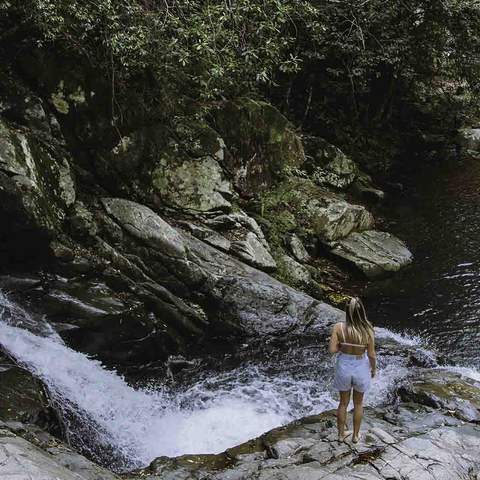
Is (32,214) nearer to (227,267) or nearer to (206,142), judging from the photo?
(227,267)

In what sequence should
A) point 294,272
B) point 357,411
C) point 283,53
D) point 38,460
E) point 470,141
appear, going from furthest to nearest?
point 470,141
point 283,53
point 294,272
point 357,411
point 38,460

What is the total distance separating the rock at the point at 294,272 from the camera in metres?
13.5

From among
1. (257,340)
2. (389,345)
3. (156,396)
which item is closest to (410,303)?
(389,345)

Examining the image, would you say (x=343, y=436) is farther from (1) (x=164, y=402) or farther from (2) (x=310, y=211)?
(2) (x=310, y=211)

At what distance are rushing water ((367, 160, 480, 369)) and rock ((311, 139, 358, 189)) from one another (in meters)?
2.16

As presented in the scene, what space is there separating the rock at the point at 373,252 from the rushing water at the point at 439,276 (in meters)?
0.34

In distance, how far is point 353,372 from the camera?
7250 mm

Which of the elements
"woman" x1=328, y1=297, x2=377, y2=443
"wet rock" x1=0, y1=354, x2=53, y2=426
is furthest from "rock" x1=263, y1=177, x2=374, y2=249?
"wet rock" x1=0, y1=354, x2=53, y2=426

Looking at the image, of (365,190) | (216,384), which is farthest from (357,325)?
(365,190)

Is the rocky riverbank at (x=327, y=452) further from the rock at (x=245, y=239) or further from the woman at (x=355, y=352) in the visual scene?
the rock at (x=245, y=239)

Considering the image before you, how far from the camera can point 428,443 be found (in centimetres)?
772

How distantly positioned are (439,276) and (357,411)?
8607mm

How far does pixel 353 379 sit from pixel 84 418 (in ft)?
14.4

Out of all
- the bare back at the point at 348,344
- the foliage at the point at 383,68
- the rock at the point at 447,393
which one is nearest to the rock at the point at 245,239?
the rock at the point at 447,393
